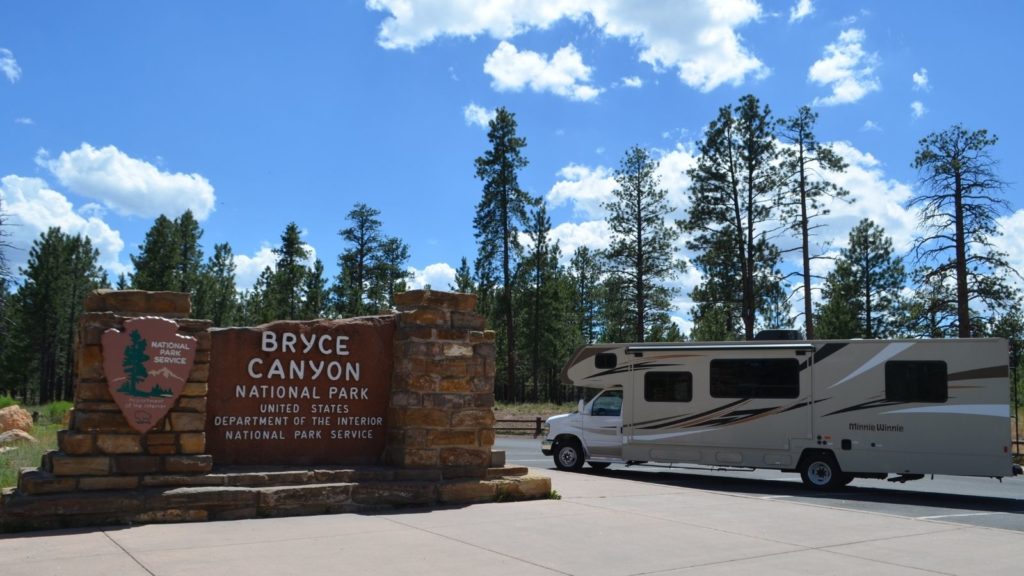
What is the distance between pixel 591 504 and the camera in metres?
10.8

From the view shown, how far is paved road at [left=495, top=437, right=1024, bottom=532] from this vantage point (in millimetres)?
11766

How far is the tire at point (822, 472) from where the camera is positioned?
14.7 m

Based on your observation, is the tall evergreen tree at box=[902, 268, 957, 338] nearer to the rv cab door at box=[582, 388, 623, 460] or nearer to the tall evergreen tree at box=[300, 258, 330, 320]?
the rv cab door at box=[582, 388, 623, 460]

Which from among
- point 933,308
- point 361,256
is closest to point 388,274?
point 361,256

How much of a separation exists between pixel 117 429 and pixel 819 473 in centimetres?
1195

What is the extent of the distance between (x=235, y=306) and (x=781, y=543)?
2494 inches

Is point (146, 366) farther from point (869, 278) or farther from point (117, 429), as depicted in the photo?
point (869, 278)

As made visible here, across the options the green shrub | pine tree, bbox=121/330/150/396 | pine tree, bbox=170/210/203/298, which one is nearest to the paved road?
pine tree, bbox=121/330/150/396

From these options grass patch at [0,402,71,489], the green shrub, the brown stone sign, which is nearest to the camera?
the brown stone sign

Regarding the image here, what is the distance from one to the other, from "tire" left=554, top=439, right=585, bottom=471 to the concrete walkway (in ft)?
22.7

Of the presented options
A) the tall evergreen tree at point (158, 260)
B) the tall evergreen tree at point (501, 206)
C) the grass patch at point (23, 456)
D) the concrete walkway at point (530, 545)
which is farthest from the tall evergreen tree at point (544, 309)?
the concrete walkway at point (530, 545)

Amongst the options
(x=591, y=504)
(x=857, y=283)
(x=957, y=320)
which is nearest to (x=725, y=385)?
(x=591, y=504)

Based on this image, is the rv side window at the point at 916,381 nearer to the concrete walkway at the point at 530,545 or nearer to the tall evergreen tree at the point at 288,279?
the concrete walkway at the point at 530,545

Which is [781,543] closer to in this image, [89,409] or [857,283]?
[89,409]
